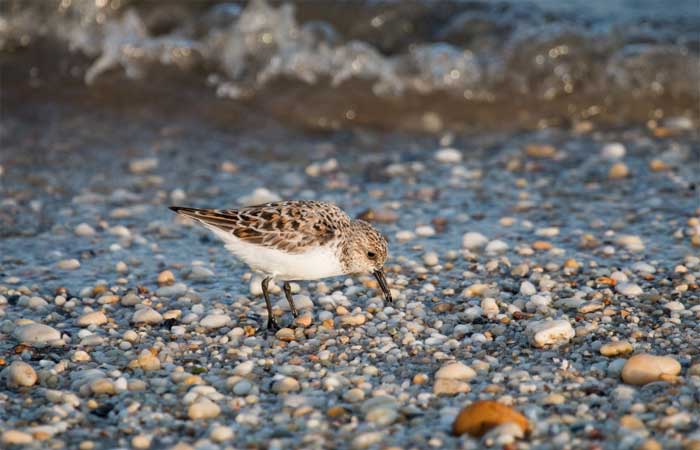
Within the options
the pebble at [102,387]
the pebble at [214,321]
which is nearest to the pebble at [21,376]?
the pebble at [102,387]

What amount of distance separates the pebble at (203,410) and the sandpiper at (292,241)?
1.37 metres

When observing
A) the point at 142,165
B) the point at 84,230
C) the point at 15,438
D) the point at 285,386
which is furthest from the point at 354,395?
the point at 142,165

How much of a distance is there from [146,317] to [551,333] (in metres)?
2.72

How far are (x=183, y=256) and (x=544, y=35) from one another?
655 centimetres

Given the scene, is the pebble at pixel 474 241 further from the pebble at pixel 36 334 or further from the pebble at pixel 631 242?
the pebble at pixel 36 334

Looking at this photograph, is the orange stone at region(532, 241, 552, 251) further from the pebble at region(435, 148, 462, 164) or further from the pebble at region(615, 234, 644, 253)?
the pebble at region(435, 148, 462, 164)

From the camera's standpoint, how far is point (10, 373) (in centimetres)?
534

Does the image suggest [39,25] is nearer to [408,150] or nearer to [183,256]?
[408,150]

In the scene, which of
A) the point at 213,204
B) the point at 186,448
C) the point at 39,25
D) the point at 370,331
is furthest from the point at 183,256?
the point at 39,25

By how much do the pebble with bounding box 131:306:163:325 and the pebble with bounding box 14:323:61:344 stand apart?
0.54 m

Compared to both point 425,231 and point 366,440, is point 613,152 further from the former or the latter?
point 366,440

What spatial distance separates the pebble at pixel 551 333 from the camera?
5727mm

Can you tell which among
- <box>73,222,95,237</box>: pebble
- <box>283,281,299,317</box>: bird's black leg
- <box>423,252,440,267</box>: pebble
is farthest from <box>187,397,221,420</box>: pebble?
<box>73,222,95,237</box>: pebble

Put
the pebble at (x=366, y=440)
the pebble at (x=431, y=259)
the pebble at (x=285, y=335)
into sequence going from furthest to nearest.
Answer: the pebble at (x=431, y=259) < the pebble at (x=285, y=335) < the pebble at (x=366, y=440)
